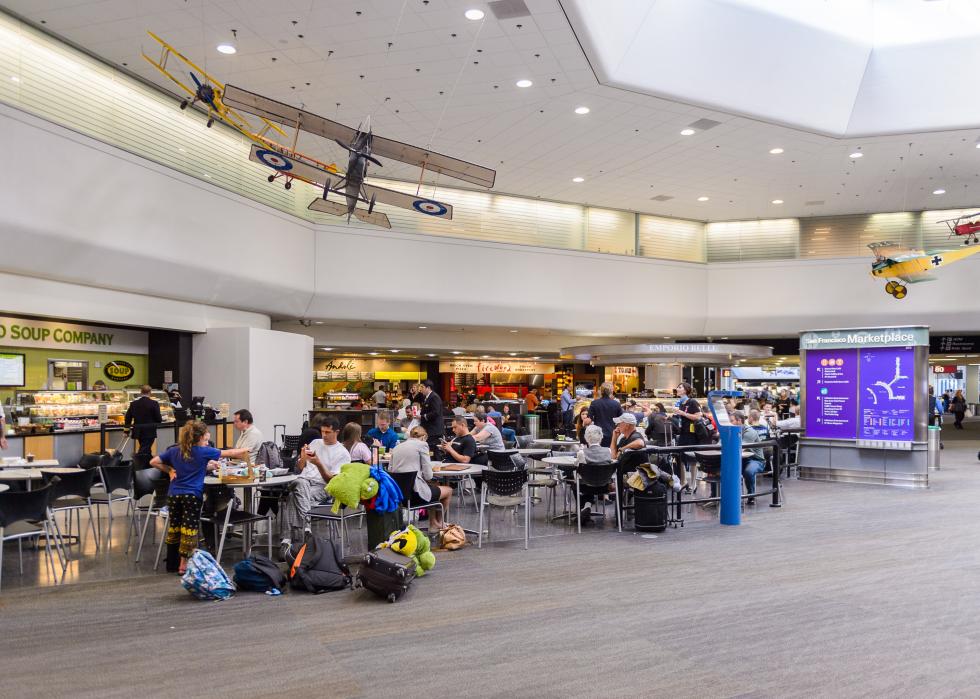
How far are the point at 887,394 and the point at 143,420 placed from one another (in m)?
11.3

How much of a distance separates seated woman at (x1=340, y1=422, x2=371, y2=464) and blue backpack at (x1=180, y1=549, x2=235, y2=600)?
199cm

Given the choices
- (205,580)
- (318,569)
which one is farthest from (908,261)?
(205,580)

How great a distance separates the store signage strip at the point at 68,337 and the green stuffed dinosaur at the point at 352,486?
25.6 ft

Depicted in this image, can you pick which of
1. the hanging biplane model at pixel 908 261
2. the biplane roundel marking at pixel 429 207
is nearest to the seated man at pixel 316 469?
the biplane roundel marking at pixel 429 207

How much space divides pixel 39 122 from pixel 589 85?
7.89 m

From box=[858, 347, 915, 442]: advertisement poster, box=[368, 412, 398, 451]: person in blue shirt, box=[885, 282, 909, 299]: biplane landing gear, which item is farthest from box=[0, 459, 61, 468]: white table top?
box=[885, 282, 909, 299]: biplane landing gear

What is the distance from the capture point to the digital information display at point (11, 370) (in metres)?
10.9

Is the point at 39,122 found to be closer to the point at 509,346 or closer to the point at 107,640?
the point at 107,640

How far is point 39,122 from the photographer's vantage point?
9.34 m

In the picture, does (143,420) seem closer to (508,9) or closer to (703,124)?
(508,9)

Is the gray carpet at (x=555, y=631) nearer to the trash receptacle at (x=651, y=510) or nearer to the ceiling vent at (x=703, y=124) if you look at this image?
the trash receptacle at (x=651, y=510)

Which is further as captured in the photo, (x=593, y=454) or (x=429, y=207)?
(x=429, y=207)

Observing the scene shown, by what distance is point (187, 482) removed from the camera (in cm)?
581

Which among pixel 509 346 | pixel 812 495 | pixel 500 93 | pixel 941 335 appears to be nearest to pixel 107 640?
pixel 812 495
